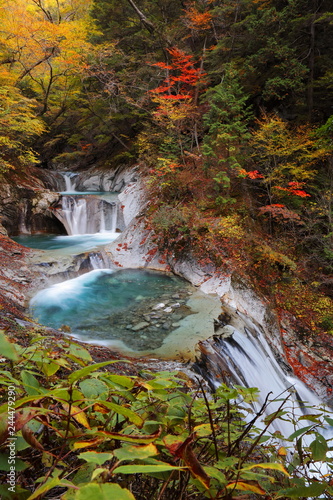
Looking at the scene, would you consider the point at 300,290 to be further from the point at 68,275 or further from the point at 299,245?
the point at 68,275

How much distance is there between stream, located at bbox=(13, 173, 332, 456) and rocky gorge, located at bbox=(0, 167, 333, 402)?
1.4 inches

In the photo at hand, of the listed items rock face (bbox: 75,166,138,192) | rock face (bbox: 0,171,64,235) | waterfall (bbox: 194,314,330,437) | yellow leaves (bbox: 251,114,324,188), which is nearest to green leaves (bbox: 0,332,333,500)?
waterfall (bbox: 194,314,330,437)

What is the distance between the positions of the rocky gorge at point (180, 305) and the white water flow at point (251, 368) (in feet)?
0.31

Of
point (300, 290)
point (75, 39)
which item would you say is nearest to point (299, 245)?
point (300, 290)

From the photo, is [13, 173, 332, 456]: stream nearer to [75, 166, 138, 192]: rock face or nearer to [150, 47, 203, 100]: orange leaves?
[150, 47, 203, 100]: orange leaves

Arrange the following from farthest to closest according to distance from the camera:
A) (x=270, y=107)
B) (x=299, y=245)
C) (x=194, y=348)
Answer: (x=270, y=107) < (x=299, y=245) < (x=194, y=348)

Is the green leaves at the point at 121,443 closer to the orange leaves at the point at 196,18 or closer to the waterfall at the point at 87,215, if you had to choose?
the waterfall at the point at 87,215

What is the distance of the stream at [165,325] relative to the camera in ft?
15.8

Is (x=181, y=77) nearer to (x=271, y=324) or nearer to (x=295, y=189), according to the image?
(x=295, y=189)

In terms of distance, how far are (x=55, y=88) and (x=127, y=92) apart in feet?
27.3

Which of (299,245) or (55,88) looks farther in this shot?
(55,88)

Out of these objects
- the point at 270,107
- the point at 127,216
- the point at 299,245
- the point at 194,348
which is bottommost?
the point at 194,348

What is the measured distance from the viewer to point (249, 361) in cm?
524

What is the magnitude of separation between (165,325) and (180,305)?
1.05 metres
